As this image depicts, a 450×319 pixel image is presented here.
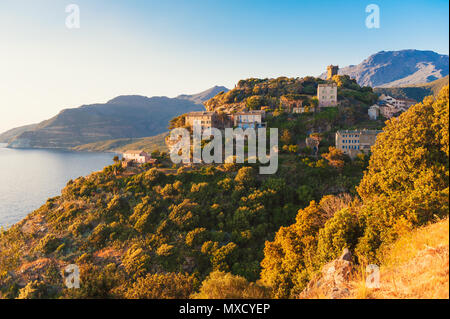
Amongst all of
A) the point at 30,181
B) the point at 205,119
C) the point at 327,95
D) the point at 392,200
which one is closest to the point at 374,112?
the point at 327,95

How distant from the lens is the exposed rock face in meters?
9.30

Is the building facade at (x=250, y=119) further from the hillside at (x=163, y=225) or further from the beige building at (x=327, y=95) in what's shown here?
the beige building at (x=327, y=95)

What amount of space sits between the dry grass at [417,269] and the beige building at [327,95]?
52.7 metres

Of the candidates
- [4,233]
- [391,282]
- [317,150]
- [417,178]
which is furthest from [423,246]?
[4,233]

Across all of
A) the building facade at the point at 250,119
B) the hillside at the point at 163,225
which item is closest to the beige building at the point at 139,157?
the hillside at the point at 163,225

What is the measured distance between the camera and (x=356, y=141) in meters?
41.5

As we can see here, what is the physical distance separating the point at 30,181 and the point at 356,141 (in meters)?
110

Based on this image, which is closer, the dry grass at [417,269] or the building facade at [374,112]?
the dry grass at [417,269]

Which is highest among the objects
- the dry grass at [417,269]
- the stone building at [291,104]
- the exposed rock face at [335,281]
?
the stone building at [291,104]

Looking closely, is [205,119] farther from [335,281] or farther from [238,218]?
[335,281]

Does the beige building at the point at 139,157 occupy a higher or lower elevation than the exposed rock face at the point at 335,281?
higher

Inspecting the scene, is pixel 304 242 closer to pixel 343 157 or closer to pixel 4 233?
pixel 343 157

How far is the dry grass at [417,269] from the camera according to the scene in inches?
286

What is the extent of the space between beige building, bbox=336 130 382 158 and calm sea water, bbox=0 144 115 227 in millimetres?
71295
